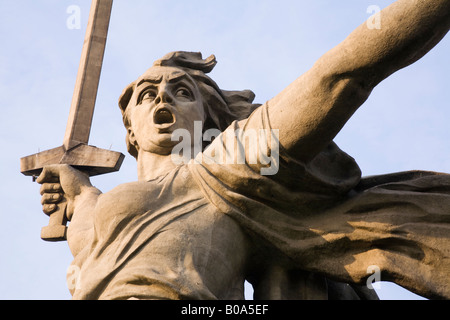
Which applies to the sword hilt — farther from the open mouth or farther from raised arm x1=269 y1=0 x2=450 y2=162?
raised arm x1=269 y1=0 x2=450 y2=162

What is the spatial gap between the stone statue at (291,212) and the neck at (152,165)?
46 centimetres

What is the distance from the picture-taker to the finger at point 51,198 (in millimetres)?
7523

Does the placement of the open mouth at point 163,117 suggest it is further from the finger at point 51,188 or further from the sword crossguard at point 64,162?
the finger at point 51,188

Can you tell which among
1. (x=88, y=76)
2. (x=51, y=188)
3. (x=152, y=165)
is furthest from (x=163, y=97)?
(x=51, y=188)

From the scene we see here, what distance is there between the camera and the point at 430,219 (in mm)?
6098

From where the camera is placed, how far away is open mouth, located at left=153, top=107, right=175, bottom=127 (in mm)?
7043

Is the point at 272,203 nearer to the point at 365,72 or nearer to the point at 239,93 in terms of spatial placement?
the point at 365,72

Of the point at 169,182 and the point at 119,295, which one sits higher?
the point at 169,182

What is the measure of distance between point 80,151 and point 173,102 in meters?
0.91

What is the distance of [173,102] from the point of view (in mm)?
7113

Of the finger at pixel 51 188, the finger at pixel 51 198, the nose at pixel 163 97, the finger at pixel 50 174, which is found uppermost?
the nose at pixel 163 97

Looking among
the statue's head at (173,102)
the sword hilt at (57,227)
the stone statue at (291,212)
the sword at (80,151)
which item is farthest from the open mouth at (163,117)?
the sword hilt at (57,227)
